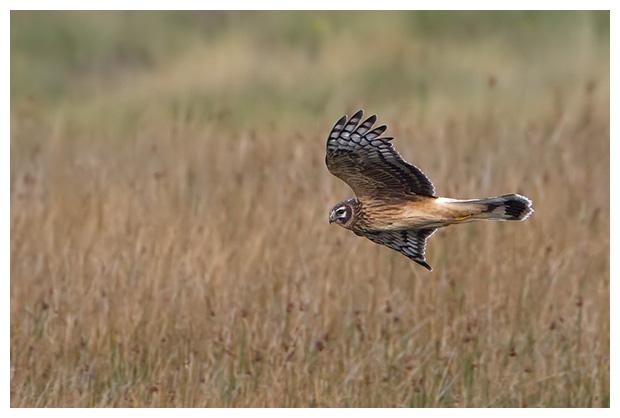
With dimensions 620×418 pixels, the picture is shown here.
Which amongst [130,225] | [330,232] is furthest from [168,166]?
[330,232]

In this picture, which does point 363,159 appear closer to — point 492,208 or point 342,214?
point 342,214

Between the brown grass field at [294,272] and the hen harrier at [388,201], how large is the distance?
1.35 meters

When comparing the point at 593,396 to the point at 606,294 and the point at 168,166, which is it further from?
the point at 168,166

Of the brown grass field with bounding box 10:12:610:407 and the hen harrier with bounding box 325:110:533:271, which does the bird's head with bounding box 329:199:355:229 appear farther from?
the brown grass field with bounding box 10:12:610:407

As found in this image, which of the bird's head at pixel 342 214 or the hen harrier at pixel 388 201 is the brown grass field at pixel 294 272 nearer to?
the hen harrier at pixel 388 201

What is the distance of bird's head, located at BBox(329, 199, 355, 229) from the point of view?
2.81 m

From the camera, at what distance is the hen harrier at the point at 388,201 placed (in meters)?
2.71

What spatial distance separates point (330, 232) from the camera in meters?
5.66

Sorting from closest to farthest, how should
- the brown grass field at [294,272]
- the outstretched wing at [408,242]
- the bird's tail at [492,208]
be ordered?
1. the bird's tail at [492,208]
2. the outstretched wing at [408,242]
3. the brown grass field at [294,272]

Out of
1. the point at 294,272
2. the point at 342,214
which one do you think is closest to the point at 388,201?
the point at 342,214

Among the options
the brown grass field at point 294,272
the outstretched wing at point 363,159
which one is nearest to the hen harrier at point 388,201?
the outstretched wing at point 363,159

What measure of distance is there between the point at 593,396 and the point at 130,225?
2884mm

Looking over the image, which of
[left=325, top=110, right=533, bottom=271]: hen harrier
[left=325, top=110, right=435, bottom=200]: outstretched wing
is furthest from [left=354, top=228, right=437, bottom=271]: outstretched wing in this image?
[left=325, top=110, right=435, bottom=200]: outstretched wing

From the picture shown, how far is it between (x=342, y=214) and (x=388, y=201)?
0.15 meters
